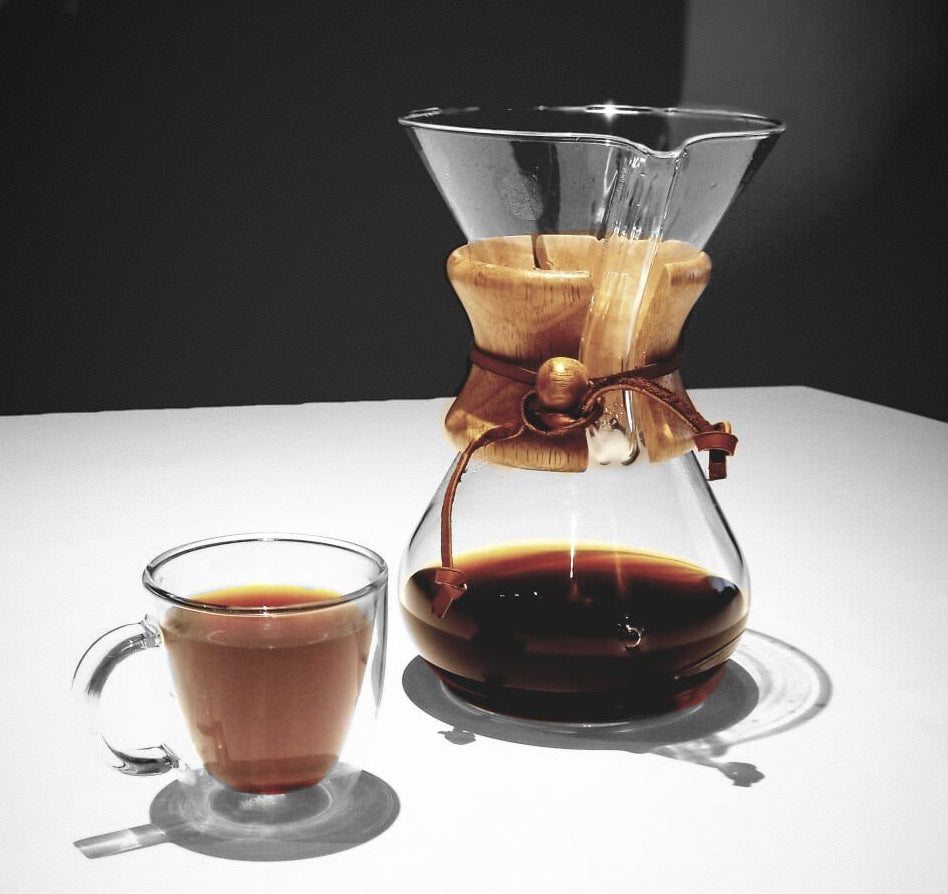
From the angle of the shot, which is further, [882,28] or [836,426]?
[882,28]

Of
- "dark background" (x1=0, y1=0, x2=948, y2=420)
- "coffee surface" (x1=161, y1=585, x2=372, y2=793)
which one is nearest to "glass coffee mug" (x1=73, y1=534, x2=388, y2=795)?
"coffee surface" (x1=161, y1=585, x2=372, y2=793)

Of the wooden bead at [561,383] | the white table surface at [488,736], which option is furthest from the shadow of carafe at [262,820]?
the wooden bead at [561,383]

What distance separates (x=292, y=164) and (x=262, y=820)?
172 centimetres

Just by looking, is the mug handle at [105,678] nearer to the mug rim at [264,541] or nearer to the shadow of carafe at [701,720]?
the mug rim at [264,541]

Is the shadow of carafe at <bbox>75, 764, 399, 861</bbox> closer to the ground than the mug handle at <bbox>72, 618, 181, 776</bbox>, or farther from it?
closer to the ground

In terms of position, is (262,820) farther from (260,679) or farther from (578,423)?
(578,423)

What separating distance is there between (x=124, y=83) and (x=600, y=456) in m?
1.65

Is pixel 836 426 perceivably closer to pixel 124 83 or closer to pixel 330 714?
pixel 330 714

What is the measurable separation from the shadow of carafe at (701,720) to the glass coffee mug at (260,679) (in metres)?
0.08

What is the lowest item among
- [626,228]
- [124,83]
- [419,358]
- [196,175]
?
[419,358]

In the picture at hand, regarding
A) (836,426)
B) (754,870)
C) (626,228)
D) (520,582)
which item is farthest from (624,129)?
(836,426)

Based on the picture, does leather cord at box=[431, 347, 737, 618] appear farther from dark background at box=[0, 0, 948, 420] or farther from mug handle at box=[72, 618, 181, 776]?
dark background at box=[0, 0, 948, 420]

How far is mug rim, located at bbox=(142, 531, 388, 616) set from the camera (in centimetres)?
50

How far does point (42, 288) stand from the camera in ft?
6.89
